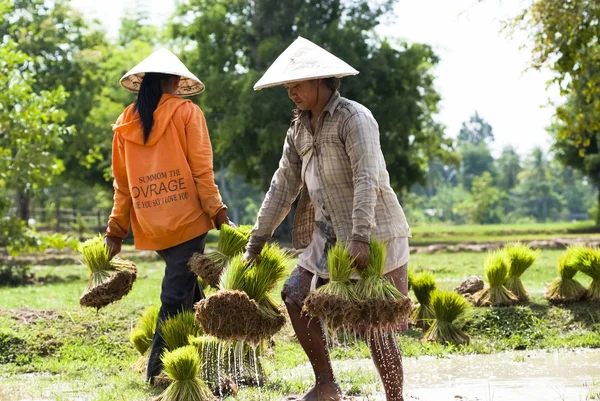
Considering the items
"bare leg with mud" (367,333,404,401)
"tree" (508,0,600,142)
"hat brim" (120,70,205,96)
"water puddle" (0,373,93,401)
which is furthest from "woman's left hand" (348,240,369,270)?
"tree" (508,0,600,142)

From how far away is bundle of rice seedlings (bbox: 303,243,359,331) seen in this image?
4.69 meters

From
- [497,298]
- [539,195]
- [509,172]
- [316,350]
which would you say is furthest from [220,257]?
[509,172]

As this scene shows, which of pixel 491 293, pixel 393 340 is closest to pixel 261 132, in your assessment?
pixel 491 293

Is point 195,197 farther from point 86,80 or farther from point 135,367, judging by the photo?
point 86,80

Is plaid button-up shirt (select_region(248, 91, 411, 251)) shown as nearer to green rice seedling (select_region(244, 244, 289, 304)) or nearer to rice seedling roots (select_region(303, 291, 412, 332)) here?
green rice seedling (select_region(244, 244, 289, 304))

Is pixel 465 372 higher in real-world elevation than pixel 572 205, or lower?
higher

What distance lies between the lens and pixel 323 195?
16.9ft

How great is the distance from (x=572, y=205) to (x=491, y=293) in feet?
304

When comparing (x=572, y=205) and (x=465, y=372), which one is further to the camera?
(x=572, y=205)

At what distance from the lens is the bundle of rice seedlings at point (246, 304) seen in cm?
493

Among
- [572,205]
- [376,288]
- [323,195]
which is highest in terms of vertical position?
[323,195]

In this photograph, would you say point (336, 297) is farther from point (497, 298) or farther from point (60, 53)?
point (60, 53)

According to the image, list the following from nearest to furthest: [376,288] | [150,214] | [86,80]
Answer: [376,288] → [150,214] → [86,80]

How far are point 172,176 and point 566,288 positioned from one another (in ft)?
16.2
